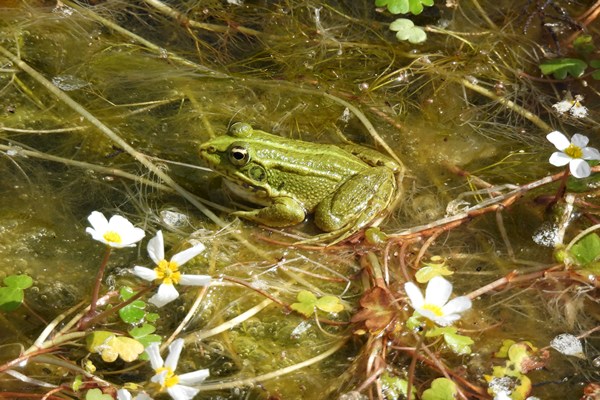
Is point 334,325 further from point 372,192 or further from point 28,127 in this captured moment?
point 28,127

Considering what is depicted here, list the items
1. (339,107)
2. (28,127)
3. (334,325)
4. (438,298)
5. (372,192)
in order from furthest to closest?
(339,107)
(28,127)
(372,192)
(334,325)
(438,298)

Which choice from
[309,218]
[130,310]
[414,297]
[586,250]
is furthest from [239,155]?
[586,250]

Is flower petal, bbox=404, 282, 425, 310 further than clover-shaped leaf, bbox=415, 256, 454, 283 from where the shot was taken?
No

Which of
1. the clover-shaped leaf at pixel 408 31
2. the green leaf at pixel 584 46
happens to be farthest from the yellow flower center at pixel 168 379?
the green leaf at pixel 584 46

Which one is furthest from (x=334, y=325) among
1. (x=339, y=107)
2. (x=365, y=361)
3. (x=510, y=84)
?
(x=510, y=84)

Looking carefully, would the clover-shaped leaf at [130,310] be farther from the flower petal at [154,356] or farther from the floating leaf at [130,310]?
the flower petal at [154,356]

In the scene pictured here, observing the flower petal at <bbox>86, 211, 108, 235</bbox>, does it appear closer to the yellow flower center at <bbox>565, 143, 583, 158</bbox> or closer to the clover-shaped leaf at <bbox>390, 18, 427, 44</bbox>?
the yellow flower center at <bbox>565, 143, 583, 158</bbox>

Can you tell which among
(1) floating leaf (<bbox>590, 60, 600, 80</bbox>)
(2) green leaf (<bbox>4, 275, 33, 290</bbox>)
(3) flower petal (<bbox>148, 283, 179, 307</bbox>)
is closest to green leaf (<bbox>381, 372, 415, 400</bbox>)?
(3) flower petal (<bbox>148, 283, 179, 307</bbox>)
